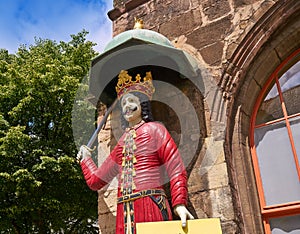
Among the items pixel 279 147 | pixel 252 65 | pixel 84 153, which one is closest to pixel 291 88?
pixel 252 65

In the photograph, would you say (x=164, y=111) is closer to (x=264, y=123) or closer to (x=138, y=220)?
(x=264, y=123)

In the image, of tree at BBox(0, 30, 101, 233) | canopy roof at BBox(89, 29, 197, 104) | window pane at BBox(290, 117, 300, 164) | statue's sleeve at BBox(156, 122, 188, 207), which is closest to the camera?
statue's sleeve at BBox(156, 122, 188, 207)

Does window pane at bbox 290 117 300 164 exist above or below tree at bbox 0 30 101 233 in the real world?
below

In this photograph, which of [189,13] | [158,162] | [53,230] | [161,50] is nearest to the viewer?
[158,162]

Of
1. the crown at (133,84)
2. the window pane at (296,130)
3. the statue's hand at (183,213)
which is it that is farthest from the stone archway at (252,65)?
the statue's hand at (183,213)

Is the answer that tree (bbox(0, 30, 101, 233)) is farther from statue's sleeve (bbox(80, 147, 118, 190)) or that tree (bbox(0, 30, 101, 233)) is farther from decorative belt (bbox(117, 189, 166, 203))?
decorative belt (bbox(117, 189, 166, 203))

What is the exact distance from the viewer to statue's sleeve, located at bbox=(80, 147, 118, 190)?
398cm

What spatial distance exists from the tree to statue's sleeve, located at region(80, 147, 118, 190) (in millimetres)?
4955

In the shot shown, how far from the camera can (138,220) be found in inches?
132

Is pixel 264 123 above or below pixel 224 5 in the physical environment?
below

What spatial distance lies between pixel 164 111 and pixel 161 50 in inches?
30.2

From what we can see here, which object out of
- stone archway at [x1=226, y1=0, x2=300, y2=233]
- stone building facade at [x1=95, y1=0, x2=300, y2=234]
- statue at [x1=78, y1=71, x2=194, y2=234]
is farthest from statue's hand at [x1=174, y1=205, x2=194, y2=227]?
stone archway at [x1=226, y1=0, x2=300, y2=233]

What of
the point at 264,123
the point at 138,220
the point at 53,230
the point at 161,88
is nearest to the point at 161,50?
the point at 161,88

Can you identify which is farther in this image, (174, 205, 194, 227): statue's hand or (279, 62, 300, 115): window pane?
(279, 62, 300, 115): window pane
